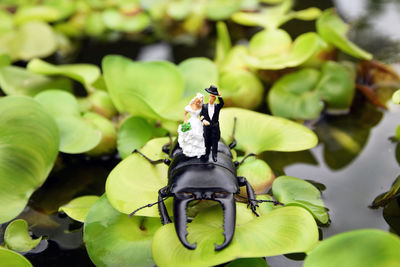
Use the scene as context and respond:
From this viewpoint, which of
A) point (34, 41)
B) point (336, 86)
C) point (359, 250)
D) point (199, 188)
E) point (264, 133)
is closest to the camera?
point (359, 250)

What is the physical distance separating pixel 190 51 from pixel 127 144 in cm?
65

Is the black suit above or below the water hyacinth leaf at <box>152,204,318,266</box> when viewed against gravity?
above

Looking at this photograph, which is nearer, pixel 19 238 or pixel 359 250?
pixel 359 250

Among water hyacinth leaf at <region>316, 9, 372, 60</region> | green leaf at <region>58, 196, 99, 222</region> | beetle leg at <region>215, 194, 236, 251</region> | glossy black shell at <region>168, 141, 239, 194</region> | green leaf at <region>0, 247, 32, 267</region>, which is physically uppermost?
water hyacinth leaf at <region>316, 9, 372, 60</region>

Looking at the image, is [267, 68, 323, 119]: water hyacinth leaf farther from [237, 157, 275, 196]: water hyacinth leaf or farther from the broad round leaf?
the broad round leaf

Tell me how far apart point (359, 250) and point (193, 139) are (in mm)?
308

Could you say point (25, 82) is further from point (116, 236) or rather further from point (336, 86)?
point (336, 86)

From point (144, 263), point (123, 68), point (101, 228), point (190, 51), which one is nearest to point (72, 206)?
point (101, 228)

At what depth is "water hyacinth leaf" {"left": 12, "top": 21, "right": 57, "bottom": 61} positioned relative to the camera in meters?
1.37

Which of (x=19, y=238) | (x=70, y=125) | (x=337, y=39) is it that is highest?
(x=337, y=39)

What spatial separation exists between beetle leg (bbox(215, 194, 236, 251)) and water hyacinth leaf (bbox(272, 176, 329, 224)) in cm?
16

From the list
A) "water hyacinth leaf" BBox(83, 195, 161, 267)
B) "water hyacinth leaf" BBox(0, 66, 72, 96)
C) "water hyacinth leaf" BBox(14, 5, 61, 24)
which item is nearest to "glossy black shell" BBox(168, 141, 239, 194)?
"water hyacinth leaf" BBox(83, 195, 161, 267)

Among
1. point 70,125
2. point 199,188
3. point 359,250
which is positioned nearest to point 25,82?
point 70,125

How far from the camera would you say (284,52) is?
113 centimetres
